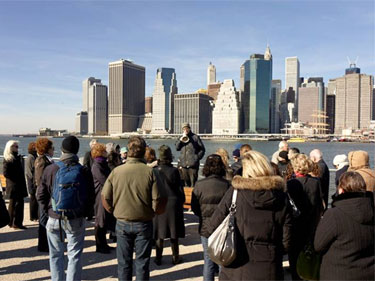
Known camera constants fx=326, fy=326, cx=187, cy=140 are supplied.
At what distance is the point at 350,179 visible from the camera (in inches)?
113

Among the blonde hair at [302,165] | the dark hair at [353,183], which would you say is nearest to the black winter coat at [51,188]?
the blonde hair at [302,165]

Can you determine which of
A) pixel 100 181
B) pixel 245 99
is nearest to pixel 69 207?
pixel 100 181

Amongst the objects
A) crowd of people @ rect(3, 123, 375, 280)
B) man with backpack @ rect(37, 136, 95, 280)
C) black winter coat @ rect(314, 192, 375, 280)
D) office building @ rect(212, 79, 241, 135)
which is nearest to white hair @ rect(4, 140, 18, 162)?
crowd of people @ rect(3, 123, 375, 280)

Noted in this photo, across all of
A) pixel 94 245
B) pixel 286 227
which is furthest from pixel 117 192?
pixel 94 245

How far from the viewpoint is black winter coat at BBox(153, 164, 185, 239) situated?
4852mm

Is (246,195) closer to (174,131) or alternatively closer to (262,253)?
(262,253)

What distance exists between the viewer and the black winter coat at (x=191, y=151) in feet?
24.5

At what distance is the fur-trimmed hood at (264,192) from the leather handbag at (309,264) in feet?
2.35

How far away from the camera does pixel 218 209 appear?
307 cm

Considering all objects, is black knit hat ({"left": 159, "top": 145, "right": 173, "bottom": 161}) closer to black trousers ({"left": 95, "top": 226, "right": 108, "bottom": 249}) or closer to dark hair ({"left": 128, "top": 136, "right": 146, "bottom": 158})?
dark hair ({"left": 128, "top": 136, "right": 146, "bottom": 158})

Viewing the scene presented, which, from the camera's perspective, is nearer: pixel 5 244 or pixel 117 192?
pixel 117 192

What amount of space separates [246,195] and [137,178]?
52.8 inches

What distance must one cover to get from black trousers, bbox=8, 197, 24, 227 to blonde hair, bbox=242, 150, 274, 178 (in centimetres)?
527

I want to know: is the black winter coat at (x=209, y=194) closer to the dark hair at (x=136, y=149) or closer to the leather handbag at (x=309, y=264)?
the dark hair at (x=136, y=149)
